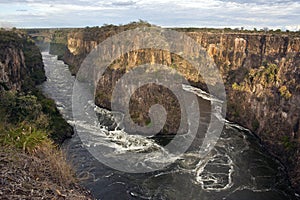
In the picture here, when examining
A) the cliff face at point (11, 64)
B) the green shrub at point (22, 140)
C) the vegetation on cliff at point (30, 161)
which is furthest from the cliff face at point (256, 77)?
the green shrub at point (22, 140)

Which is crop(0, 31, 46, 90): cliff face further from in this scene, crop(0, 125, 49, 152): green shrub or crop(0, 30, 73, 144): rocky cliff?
crop(0, 125, 49, 152): green shrub

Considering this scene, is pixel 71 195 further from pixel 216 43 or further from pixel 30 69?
pixel 216 43

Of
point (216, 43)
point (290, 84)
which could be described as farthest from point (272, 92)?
point (216, 43)

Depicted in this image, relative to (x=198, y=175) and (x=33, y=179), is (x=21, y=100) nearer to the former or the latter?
(x=198, y=175)

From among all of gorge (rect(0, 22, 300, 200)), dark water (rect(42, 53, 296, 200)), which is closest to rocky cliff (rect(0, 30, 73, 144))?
gorge (rect(0, 22, 300, 200))

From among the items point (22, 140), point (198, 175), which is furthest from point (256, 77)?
point (22, 140)

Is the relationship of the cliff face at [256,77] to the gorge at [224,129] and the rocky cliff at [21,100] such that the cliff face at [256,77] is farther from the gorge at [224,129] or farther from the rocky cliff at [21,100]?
the rocky cliff at [21,100]
